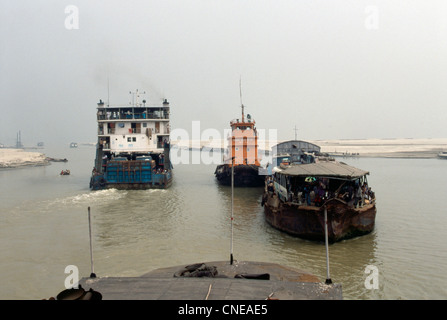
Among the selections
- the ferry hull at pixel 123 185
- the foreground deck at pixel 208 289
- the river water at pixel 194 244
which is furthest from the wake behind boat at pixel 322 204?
the ferry hull at pixel 123 185

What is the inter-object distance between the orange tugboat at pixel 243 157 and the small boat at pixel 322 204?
14.7 m

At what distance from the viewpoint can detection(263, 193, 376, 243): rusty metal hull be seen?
14.6 meters

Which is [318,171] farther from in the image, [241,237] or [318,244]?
[241,237]

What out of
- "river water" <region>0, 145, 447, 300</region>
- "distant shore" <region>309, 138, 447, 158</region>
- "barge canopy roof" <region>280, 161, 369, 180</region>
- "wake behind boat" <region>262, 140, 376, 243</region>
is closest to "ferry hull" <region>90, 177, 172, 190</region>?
"river water" <region>0, 145, 447, 300</region>

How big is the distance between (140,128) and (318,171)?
22.8m

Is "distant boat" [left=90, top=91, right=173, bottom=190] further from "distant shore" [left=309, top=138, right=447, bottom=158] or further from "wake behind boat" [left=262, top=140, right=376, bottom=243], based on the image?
"distant shore" [left=309, top=138, right=447, bottom=158]

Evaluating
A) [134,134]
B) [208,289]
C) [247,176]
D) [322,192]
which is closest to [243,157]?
[247,176]

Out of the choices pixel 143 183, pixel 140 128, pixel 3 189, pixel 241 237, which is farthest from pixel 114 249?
pixel 3 189

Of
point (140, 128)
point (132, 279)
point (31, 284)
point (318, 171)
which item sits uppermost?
point (140, 128)

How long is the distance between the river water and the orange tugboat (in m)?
7.04

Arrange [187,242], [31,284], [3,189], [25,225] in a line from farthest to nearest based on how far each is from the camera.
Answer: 1. [3,189]
2. [25,225]
3. [187,242]
4. [31,284]

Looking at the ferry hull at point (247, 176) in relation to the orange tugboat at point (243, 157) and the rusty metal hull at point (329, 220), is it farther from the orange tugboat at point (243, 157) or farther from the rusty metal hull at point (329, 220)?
the rusty metal hull at point (329, 220)
